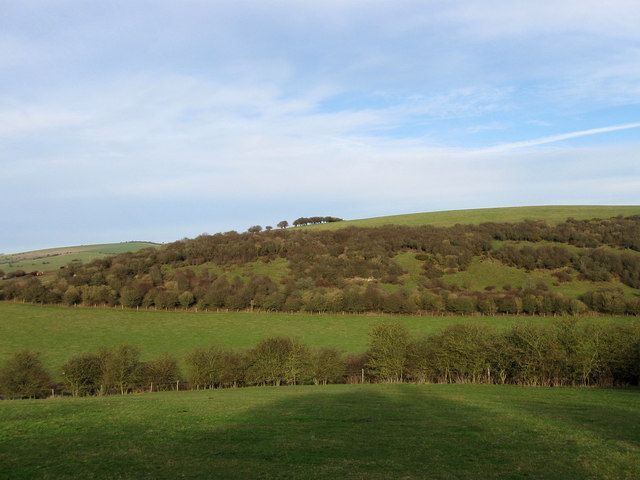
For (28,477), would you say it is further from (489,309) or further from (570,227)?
(570,227)

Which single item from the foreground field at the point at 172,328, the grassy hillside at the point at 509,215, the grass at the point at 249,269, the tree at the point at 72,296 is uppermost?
the grassy hillside at the point at 509,215

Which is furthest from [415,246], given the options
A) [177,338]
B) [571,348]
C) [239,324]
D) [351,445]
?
[351,445]

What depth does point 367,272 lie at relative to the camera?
9900cm

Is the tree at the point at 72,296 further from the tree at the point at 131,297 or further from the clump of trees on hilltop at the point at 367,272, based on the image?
the tree at the point at 131,297

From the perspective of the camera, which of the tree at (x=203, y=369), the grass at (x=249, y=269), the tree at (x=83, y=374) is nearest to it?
the tree at (x=83, y=374)

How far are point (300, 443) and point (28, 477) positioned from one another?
8840 millimetres

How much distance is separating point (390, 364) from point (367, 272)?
51152 mm

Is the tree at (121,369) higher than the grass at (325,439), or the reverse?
the grass at (325,439)

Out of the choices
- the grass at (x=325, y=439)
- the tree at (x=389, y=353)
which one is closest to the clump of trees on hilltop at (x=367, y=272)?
the tree at (x=389, y=353)

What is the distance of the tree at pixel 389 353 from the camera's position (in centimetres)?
4831

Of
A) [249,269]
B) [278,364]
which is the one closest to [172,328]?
[249,269]

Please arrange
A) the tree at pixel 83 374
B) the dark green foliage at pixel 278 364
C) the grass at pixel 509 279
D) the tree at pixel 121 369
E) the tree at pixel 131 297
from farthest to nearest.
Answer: the tree at pixel 131 297 < the grass at pixel 509 279 < the dark green foliage at pixel 278 364 < the tree at pixel 121 369 < the tree at pixel 83 374

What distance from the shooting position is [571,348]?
136 feet

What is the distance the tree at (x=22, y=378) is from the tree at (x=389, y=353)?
32472 millimetres
